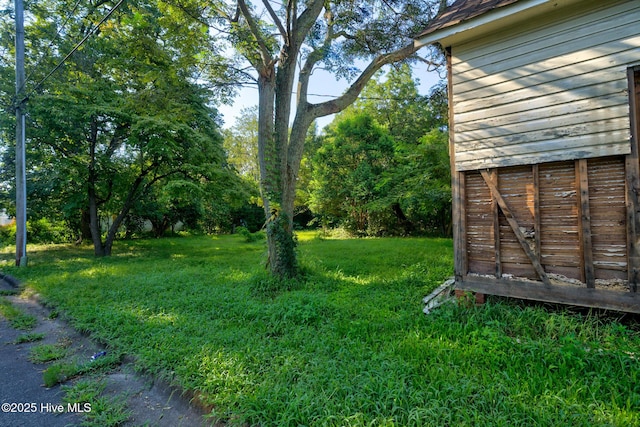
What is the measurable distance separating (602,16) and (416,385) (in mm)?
3943

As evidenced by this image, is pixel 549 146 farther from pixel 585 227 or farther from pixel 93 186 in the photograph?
pixel 93 186

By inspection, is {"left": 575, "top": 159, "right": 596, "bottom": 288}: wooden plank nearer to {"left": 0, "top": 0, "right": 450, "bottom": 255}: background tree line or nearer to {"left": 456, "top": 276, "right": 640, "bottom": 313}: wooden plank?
{"left": 456, "top": 276, "right": 640, "bottom": 313}: wooden plank

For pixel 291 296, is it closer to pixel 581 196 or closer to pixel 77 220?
pixel 581 196

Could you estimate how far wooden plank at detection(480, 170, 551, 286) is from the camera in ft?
10.6

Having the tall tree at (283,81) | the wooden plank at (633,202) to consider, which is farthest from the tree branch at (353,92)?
the wooden plank at (633,202)

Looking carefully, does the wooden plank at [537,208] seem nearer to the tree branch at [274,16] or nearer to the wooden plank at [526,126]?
the wooden plank at [526,126]

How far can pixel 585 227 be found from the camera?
9.87 ft

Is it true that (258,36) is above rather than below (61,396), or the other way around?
above

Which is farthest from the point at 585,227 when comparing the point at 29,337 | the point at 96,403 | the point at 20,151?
the point at 20,151

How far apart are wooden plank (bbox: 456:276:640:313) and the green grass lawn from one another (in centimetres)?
14

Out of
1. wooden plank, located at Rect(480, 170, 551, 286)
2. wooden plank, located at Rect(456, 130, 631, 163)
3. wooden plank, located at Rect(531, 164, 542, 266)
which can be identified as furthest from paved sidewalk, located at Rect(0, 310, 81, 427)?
wooden plank, located at Rect(456, 130, 631, 163)

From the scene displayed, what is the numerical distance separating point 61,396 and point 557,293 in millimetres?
4711

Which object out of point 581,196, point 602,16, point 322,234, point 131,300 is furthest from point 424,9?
point 322,234

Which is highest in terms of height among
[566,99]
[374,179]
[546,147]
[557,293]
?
[374,179]
